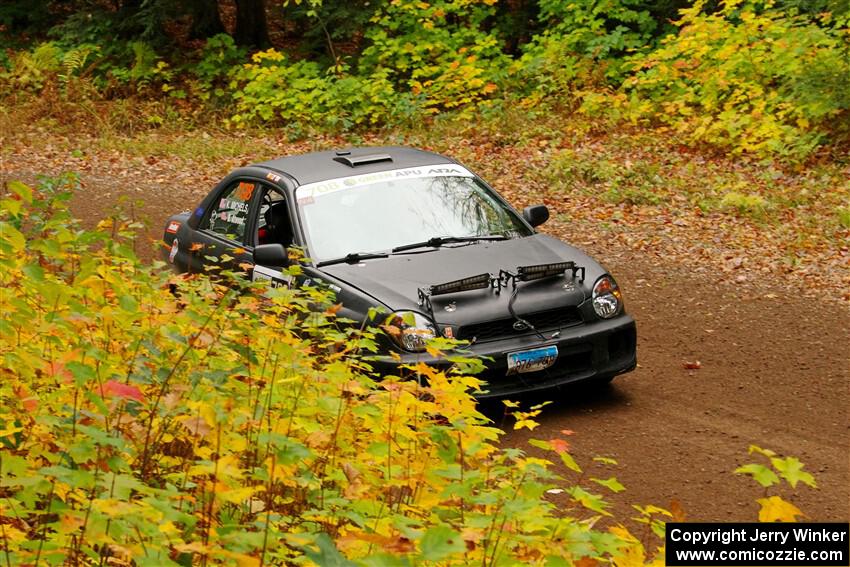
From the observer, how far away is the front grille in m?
7.09

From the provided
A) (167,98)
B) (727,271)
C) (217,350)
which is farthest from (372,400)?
(167,98)

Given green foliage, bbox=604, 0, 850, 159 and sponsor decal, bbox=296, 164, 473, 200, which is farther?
green foliage, bbox=604, 0, 850, 159

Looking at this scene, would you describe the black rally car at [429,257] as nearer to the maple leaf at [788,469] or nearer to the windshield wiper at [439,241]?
the windshield wiper at [439,241]

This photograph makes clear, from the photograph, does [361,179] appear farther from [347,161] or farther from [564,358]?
[564,358]

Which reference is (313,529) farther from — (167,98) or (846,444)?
(167,98)

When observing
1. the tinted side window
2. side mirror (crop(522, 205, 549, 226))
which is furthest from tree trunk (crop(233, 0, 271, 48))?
side mirror (crop(522, 205, 549, 226))

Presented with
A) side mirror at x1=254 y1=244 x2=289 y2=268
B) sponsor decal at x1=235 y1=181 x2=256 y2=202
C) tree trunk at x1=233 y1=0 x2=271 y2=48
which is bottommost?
side mirror at x1=254 y1=244 x2=289 y2=268

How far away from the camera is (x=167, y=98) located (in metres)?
22.6

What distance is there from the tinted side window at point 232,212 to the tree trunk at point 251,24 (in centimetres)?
1502

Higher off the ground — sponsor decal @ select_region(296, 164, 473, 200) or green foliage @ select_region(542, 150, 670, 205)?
sponsor decal @ select_region(296, 164, 473, 200)

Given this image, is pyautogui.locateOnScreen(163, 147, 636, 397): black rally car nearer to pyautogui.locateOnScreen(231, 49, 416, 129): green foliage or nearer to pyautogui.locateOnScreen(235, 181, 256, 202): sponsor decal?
pyautogui.locateOnScreen(235, 181, 256, 202): sponsor decal

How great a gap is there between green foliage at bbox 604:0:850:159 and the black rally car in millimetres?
8213

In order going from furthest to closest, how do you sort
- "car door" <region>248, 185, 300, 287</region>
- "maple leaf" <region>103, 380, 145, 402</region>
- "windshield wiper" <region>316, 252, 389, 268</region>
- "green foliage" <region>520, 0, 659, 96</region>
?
"green foliage" <region>520, 0, 659, 96</region>, "car door" <region>248, 185, 300, 287</region>, "windshield wiper" <region>316, 252, 389, 268</region>, "maple leaf" <region>103, 380, 145, 402</region>

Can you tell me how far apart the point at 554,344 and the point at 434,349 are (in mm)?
2352
